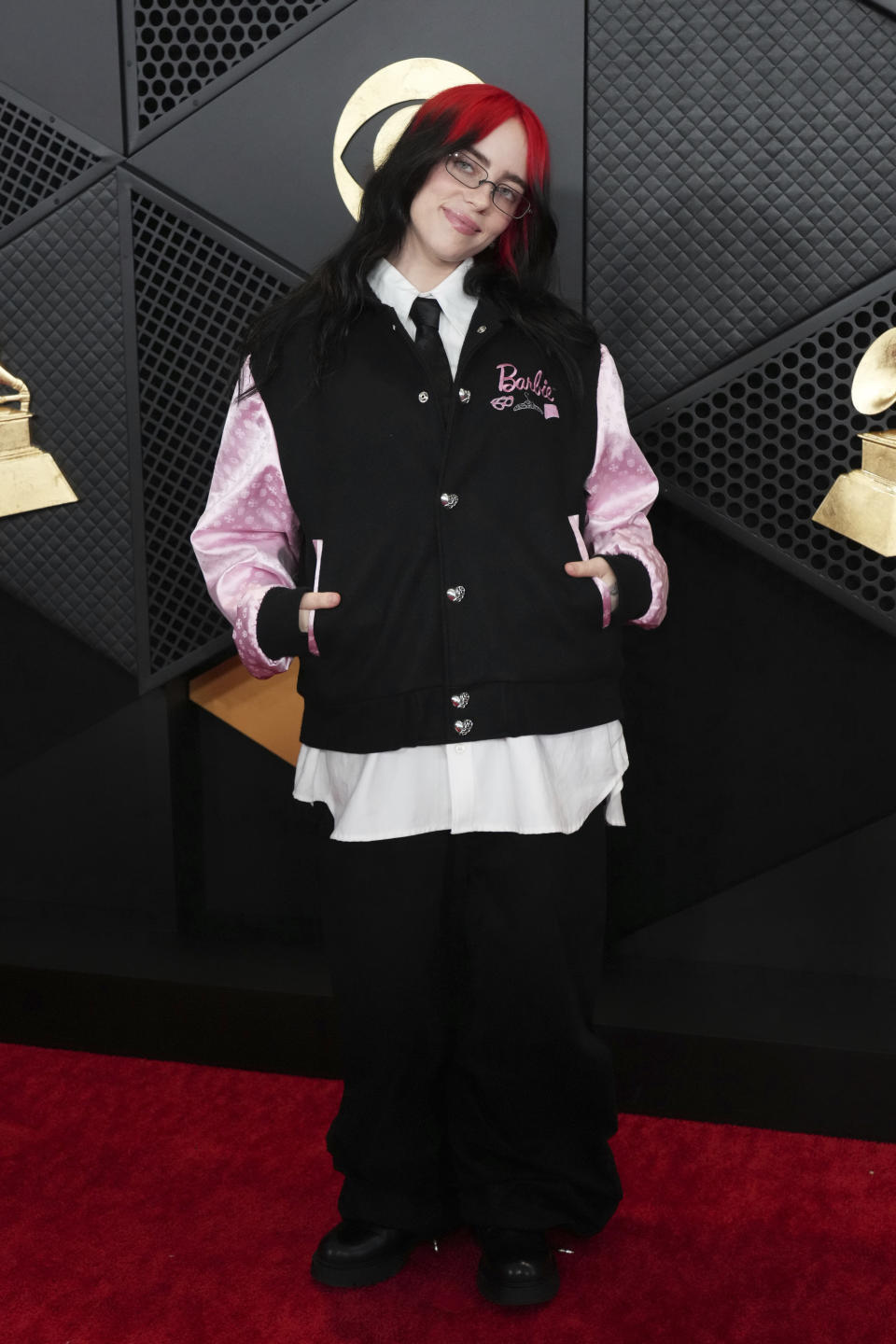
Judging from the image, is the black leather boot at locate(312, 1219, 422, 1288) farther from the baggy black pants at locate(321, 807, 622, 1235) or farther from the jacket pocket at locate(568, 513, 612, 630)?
the jacket pocket at locate(568, 513, 612, 630)

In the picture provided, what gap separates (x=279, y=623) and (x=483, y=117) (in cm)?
73

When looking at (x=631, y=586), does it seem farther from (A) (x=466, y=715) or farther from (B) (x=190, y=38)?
(B) (x=190, y=38)

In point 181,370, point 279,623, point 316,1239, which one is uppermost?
point 181,370

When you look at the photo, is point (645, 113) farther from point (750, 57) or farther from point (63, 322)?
point (63, 322)

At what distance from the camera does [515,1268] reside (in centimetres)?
181

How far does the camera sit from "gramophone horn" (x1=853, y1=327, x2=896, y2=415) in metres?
1.99

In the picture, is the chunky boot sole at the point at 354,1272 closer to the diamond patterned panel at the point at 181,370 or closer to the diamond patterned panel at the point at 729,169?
the diamond patterned panel at the point at 181,370

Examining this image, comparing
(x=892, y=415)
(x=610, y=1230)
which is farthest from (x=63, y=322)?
(x=610, y=1230)

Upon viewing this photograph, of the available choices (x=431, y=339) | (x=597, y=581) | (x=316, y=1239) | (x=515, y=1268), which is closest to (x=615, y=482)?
(x=597, y=581)

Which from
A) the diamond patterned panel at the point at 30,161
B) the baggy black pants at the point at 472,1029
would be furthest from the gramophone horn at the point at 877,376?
the diamond patterned panel at the point at 30,161

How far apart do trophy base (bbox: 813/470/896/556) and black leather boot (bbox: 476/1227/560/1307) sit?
1154 millimetres

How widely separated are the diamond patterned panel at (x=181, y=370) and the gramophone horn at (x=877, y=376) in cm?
104

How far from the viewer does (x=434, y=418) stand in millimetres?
1696

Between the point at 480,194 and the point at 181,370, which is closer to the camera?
the point at 480,194
